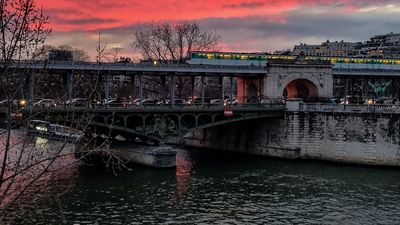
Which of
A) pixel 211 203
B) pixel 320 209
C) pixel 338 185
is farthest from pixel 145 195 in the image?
pixel 338 185

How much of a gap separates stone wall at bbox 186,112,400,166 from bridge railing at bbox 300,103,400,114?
19.1 inches

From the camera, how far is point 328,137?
49250 millimetres

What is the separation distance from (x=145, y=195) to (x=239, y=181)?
25.9 ft

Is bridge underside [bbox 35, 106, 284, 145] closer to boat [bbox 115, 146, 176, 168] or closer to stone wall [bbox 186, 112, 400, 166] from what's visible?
boat [bbox 115, 146, 176, 168]

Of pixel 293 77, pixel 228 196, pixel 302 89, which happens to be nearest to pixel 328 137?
pixel 293 77

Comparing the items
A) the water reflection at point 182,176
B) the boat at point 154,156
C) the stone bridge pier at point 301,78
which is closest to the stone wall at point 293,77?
the stone bridge pier at point 301,78

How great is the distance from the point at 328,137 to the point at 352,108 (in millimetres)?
3397

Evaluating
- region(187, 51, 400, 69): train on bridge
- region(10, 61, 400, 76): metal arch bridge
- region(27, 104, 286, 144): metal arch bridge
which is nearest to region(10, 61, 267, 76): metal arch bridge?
region(10, 61, 400, 76): metal arch bridge

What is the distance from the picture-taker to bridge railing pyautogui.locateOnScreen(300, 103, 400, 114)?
48.0 meters

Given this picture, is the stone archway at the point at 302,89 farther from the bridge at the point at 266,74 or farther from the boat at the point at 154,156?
the boat at the point at 154,156

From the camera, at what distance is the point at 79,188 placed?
113 feet

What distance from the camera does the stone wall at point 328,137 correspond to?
46750mm

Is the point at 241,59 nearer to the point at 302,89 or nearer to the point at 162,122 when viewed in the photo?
the point at 302,89

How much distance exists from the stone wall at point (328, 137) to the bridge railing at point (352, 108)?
485mm
